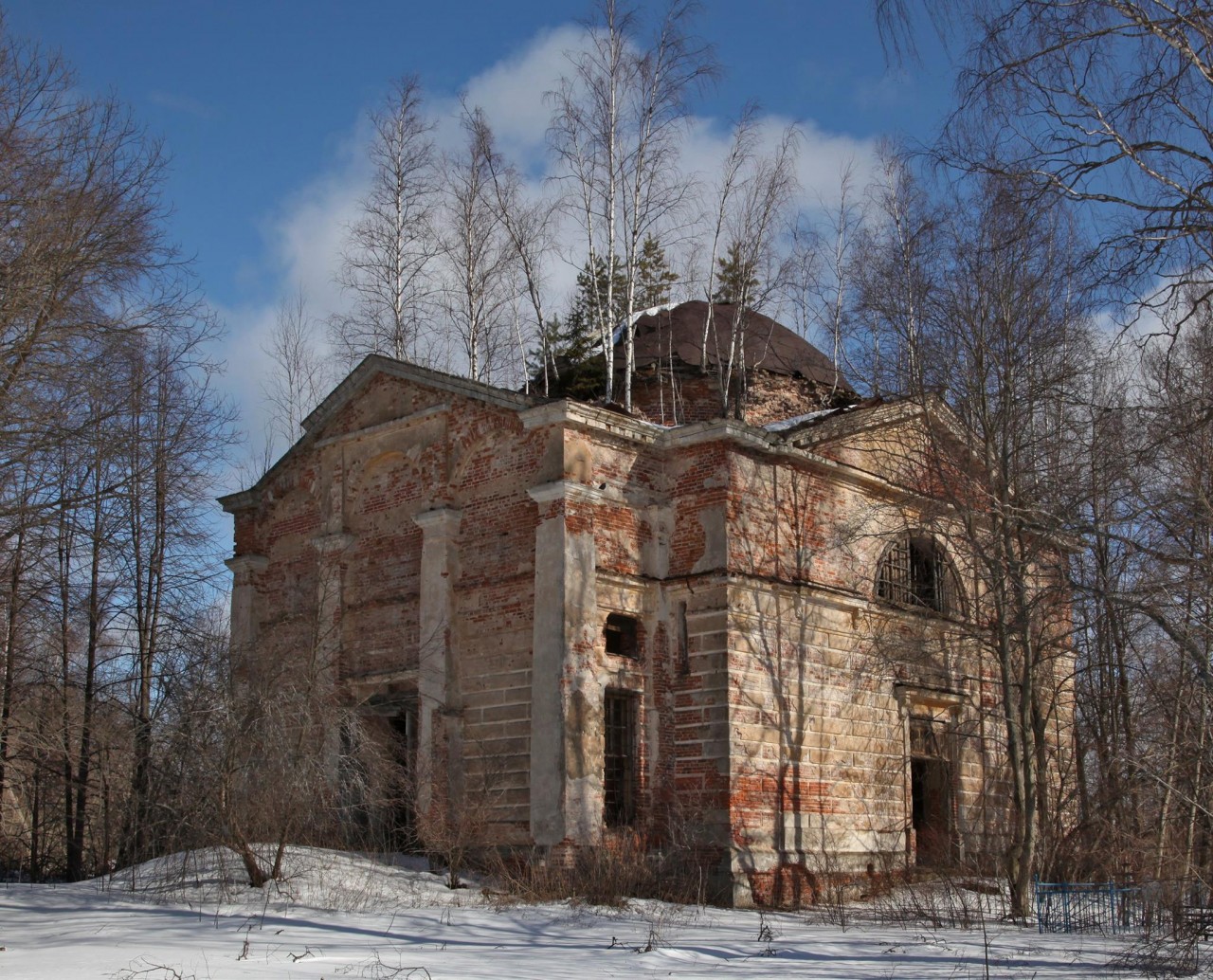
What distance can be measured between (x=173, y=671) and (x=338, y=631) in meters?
4.05

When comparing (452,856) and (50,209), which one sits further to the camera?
(452,856)

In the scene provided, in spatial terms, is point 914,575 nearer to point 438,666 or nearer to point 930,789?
point 930,789

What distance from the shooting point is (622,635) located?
59.6 feet

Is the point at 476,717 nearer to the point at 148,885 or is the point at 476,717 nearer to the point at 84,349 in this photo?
the point at 148,885

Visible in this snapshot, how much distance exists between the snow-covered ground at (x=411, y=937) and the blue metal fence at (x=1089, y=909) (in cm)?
40

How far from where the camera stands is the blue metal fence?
14.0 metres

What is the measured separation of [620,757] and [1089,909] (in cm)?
609

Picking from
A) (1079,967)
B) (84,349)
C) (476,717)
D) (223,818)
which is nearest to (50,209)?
(84,349)

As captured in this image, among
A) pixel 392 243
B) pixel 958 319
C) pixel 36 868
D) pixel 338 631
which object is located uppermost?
pixel 392 243

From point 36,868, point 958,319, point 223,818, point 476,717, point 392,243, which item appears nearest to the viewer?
point 223,818

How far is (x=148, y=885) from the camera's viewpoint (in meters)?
15.4

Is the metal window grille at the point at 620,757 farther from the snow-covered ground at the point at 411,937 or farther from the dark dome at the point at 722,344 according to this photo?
the dark dome at the point at 722,344

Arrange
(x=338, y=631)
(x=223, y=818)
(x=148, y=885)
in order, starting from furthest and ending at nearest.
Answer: (x=338, y=631)
(x=148, y=885)
(x=223, y=818)

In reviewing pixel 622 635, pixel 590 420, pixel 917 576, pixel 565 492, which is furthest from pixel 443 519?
pixel 917 576
